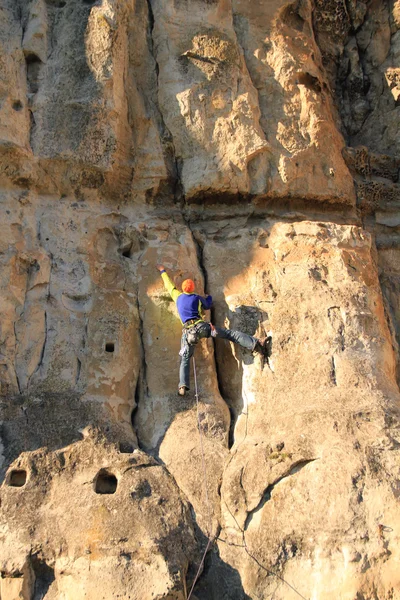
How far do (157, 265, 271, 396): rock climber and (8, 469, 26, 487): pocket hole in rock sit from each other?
80.2 inches

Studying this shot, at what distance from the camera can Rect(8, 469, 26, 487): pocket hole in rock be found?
7.76 meters

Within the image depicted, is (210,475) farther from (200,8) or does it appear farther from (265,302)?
(200,8)

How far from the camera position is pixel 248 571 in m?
7.30

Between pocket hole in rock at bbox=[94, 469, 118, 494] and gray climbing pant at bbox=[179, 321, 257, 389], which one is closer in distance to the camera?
pocket hole in rock at bbox=[94, 469, 118, 494]

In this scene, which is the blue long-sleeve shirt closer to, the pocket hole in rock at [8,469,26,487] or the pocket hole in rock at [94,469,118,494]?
the pocket hole in rock at [94,469,118,494]

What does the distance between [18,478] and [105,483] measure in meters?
0.91

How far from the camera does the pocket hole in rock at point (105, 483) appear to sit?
782cm

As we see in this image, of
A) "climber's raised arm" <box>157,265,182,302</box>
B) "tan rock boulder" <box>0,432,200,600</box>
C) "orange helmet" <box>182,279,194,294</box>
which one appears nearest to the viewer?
"tan rock boulder" <box>0,432,200,600</box>

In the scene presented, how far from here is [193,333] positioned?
29.1 feet

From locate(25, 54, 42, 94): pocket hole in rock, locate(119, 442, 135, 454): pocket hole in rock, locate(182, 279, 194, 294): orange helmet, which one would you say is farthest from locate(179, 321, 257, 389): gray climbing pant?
locate(25, 54, 42, 94): pocket hole in rock

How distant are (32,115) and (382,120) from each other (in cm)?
573

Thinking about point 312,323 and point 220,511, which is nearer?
point 220,511

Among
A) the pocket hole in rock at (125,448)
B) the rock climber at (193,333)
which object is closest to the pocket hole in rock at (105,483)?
the pocket hole in rock at (125,448)

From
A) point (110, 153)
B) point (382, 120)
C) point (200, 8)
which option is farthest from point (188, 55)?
point (382, 120)
